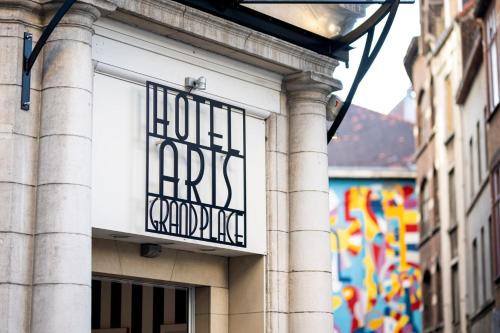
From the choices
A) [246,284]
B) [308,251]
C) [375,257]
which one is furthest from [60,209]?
[375,257]

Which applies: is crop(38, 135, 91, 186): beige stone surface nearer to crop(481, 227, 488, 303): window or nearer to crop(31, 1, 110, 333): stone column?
crop(31, 1, 110, 333): stone column

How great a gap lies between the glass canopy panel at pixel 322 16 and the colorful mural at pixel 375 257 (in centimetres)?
5361

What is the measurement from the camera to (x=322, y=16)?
1329 centimetres

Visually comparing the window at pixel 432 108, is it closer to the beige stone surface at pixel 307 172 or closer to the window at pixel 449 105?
the window at pixel 449 105

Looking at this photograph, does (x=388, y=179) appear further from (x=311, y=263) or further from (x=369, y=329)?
(x=311, y=263)

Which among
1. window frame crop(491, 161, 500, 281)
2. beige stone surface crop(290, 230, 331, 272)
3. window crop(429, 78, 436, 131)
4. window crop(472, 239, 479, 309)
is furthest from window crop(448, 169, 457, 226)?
beige stone surface crop(290, 230, 331, 272)

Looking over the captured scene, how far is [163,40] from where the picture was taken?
1223cm

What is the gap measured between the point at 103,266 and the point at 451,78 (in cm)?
3985

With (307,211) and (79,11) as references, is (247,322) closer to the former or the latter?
(307,211)

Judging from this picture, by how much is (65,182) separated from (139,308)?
2.90m

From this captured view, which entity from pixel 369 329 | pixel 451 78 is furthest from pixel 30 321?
pixel 369 329

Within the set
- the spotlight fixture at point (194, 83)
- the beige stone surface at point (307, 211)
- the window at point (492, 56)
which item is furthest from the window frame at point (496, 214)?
the spotlight fixture at point (194, 83)

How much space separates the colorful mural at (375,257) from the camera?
221ft

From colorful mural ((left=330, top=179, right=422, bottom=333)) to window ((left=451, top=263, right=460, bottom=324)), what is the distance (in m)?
17.3
